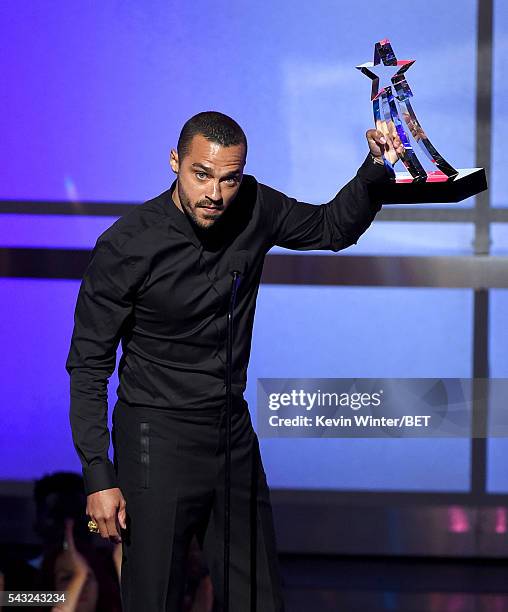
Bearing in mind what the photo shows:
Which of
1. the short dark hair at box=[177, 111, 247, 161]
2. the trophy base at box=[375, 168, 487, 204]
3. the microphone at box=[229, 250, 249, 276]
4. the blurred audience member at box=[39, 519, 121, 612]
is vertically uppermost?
the short dark hair at box=[177, 111, 247, 161]

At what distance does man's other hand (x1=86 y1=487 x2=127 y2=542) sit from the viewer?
1733mm

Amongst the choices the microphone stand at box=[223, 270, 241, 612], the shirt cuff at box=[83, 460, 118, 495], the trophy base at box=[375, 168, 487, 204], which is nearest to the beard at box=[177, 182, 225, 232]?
the microphone stand at box=[223, 270, 241, 612]

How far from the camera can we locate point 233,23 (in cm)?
Answer: 332

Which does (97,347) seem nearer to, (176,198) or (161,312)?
(161,312)

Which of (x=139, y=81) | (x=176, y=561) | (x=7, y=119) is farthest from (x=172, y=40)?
(x=176, y=561)

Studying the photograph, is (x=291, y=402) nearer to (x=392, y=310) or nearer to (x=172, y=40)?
(x=392, y=310)

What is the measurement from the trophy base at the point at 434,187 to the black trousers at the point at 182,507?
0.49 m

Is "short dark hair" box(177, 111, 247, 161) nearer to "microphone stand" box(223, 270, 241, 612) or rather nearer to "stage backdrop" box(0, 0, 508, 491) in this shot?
"microphone stand" box(223, 270, 241, 612)

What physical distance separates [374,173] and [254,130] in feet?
5.04

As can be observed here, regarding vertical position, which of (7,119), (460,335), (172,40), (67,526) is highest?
(172,40)

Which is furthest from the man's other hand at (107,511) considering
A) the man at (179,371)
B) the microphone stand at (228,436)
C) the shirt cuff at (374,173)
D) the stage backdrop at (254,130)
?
the stage backdrop at (254,130)

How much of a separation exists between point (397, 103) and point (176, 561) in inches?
36.8

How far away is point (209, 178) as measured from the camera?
171 centimetres

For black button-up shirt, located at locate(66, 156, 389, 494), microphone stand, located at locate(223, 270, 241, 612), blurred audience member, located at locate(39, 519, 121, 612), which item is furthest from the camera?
blurred audience member, located at locate(39, 519, 121, 612)
